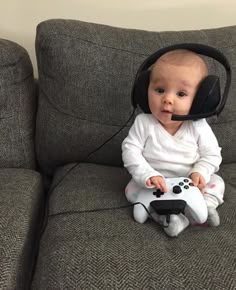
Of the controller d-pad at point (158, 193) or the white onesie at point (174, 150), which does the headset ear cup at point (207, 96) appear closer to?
the white onesie at point (174, 150)

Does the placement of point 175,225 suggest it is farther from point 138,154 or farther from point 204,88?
point 204,88

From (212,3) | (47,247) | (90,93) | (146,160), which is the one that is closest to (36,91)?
(90,93)

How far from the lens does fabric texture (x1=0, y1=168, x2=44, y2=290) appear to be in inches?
32.6

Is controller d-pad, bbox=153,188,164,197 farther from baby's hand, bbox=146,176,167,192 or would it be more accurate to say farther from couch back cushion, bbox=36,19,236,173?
couch back cushion, bbox=36,19,236,173

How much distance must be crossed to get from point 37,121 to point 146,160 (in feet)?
1.48

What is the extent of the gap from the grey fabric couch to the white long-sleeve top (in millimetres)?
136

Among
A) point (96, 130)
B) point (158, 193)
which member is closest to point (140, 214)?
point (158, 193)

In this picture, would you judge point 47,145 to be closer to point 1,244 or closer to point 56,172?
point 56,172

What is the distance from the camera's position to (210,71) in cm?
131

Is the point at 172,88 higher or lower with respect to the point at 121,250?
higher

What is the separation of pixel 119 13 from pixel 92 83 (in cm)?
43

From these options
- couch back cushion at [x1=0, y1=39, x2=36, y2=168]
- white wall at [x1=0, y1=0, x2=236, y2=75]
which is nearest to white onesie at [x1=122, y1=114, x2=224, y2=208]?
couch back cushion at [x1=0, y1=39, x2=36, y2=168]

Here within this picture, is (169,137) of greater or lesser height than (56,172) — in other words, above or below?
above

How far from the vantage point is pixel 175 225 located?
3.09ft
